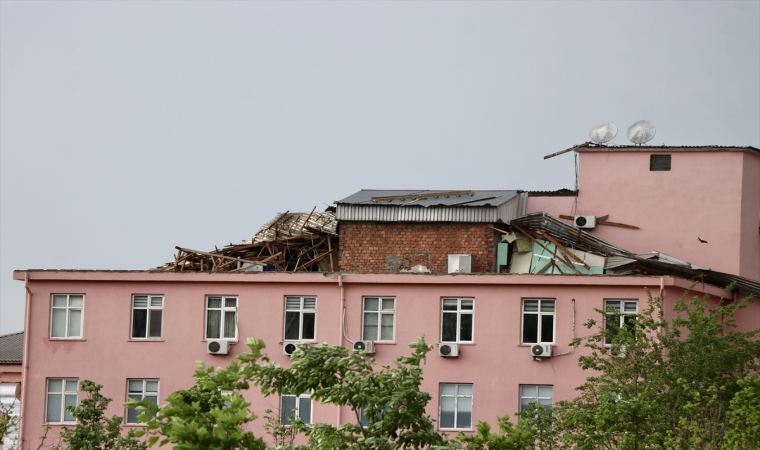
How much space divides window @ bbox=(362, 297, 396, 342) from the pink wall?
0.24 m

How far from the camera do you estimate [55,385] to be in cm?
3209

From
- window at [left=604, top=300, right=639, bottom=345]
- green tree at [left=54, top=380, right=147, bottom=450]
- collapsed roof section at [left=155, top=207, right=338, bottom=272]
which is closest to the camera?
green tree at [left=54, top=380, right=147, bottom=450]

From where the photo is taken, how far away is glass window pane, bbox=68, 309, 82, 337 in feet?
106

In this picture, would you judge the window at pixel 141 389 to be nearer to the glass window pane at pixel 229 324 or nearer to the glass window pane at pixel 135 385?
the glass window pane at pixel 135 385

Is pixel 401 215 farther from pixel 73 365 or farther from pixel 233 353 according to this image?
pixel 73 365

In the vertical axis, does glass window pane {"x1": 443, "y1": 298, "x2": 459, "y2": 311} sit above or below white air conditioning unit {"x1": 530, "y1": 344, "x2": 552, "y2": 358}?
above

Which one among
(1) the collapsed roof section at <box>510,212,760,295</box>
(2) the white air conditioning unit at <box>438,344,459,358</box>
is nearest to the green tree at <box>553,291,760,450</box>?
(1) the collapsed roof section at <box>510,212,760,295</box>

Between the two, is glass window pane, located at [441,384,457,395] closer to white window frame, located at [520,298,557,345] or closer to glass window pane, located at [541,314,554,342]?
white window frame, located at [520,298,557,345]

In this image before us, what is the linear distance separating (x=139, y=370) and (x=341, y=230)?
7.33m

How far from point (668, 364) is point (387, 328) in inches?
296

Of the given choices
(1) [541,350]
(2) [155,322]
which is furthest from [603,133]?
(2) [155,322]

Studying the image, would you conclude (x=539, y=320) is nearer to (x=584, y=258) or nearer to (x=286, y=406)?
(x=584, y=258)

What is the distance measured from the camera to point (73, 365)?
32125 mm

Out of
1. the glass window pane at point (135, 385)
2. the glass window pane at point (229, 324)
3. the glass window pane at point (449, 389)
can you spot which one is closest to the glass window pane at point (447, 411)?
the glass window pane at point (449, 389)
